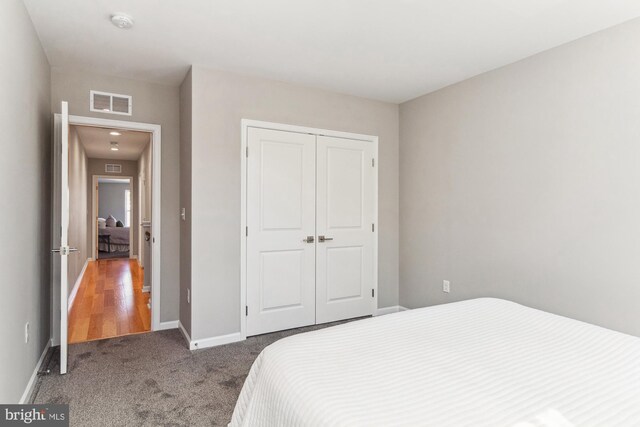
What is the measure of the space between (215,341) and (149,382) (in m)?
0.73

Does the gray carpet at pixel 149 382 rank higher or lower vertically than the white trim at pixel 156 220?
lower

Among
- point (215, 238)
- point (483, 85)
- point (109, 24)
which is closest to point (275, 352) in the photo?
point (215, 238)

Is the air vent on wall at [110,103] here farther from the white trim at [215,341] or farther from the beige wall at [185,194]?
the white trim at [215,341]

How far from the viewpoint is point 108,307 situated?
171 inches

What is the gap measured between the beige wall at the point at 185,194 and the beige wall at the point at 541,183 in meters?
2.38

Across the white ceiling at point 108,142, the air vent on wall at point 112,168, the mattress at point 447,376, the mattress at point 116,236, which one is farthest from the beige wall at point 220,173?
the mattress at point 116,236

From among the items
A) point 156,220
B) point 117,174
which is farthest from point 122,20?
point 117,174

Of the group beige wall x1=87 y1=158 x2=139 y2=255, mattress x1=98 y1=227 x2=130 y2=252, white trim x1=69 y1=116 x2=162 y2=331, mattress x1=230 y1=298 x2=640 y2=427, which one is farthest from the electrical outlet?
mattress x1=98 y1=227 x2=130 y2=252

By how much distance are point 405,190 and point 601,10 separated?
2283 mm

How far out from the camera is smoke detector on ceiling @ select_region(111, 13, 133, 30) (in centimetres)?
228

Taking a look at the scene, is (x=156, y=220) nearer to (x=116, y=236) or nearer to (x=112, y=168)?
(x=112, y=168)

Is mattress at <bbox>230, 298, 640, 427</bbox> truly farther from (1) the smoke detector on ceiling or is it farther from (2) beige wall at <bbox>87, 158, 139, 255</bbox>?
(2) beige wall at <bbox>87, 158, 139, 255</bbox>

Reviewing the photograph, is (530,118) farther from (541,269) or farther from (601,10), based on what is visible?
(541,269)

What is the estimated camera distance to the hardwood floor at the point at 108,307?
3514 mm
